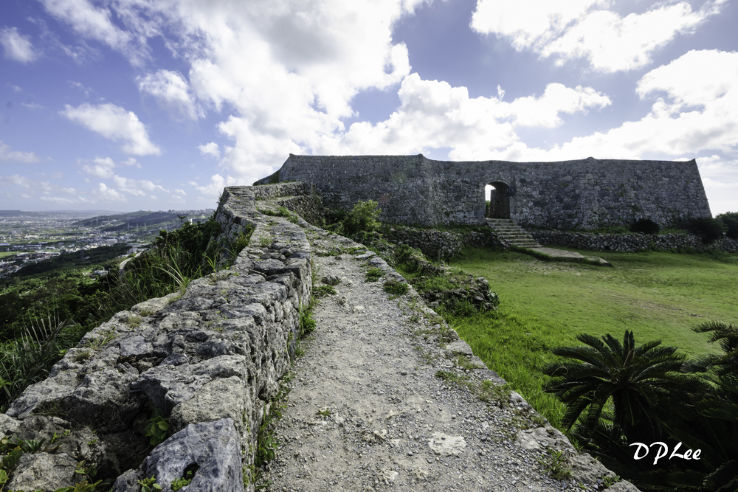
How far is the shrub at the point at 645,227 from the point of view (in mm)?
21609

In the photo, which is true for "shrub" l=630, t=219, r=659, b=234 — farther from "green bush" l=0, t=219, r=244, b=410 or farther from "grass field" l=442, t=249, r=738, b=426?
"green bush" l=0, t=219, r=244, b=410

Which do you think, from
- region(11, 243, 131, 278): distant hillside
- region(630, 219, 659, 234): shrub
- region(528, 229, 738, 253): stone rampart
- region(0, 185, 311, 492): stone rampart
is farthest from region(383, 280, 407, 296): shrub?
region(11, 243, 131, 278): distant hillside

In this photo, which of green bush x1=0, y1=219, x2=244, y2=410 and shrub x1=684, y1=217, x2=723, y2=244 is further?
shrub x1=684, y1=217, x2=723, y2=244

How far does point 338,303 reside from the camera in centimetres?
576

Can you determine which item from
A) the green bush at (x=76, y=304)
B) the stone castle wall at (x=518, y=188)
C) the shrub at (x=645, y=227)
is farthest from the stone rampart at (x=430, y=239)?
the green bush at (x=76, y=304)

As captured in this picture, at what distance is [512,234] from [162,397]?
22070 millimetres

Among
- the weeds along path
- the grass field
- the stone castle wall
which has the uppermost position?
the stone castle wall

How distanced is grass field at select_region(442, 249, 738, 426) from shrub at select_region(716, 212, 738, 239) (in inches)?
221

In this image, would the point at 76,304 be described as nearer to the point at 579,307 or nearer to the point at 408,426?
the point at 408,426

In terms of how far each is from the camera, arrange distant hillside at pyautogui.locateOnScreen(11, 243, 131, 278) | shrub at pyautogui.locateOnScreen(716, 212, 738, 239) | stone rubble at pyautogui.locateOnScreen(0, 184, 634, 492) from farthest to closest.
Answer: distant hillside at pyautogui.locateOnScreen(11, 243, 131, 278) → shrub at pyautogui.locateOnScreen(716, 212, 738, 239) → stone rubble at pyautogui.locateOnScreen(0, 184, 634, 492)

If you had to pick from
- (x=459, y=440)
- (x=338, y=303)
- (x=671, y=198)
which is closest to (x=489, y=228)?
(x=671, y=198)

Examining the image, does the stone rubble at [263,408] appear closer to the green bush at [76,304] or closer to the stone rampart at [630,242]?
the green bush at [76,304]

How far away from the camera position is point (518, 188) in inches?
923

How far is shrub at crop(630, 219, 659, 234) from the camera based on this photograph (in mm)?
21609
